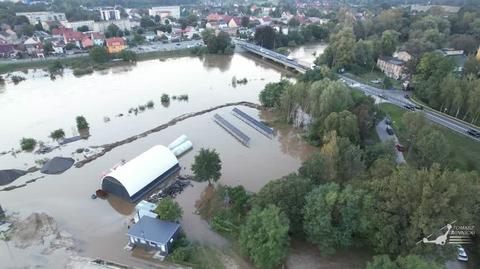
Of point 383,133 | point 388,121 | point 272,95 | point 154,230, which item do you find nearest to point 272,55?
point 272,95

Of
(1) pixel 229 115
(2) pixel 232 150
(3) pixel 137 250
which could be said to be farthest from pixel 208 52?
(3) pixel 137 250

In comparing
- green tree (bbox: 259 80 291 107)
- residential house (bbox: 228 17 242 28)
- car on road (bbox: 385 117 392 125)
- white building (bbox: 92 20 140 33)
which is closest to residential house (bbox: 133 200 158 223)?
green tree (bbox: 259 80 291 107)

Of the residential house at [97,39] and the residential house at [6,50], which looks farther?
the residential house at [97,39]

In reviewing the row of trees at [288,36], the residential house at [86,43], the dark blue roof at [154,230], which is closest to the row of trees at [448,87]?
the dark blue roof at [154,230]

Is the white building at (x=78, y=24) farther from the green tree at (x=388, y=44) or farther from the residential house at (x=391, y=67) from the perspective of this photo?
the residential house at (x=391, y=67)

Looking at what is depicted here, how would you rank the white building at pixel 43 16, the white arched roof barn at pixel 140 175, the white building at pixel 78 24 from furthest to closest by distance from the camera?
the white building at pixel 43 16, the white building at pixel 78 24, the white arched roof barn at pixel 140 175

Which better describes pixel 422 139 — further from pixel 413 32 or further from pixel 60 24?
pixel 60 24

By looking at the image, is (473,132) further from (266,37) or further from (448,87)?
(266,37)

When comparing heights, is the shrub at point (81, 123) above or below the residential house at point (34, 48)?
below
